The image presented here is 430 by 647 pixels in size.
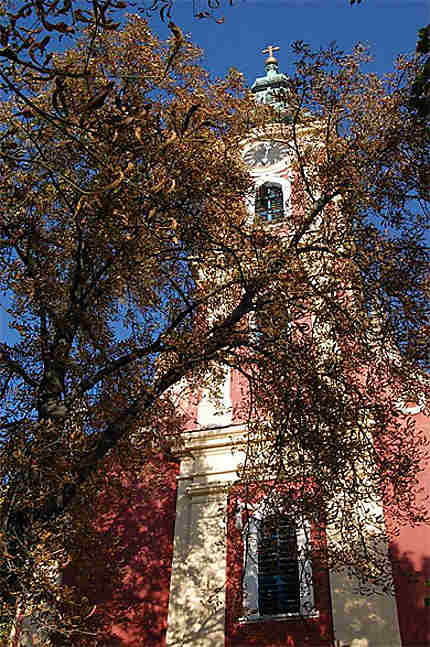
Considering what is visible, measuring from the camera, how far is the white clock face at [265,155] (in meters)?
18.6

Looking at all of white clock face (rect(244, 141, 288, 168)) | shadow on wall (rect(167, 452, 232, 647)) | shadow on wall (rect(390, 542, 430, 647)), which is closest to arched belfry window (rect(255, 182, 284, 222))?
white clock face (rect(244, 141, 288, 168))

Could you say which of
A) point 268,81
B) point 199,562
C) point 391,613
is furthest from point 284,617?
point 268,81

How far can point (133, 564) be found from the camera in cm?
1212

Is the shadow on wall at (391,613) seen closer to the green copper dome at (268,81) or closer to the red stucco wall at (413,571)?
the red stucco wall at (413,571)

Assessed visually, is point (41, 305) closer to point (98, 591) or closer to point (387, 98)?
point (98, 591)

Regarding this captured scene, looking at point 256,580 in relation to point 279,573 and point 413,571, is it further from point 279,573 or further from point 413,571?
point 413,571

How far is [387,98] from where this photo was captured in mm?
10781

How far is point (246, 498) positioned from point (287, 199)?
9350 mm

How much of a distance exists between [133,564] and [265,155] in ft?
38.5

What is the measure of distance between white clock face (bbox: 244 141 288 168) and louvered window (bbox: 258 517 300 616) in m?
10.6

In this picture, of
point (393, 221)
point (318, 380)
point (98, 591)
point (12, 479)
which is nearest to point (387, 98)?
point (393, 221)

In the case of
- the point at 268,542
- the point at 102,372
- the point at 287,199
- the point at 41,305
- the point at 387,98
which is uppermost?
the point at 287,199

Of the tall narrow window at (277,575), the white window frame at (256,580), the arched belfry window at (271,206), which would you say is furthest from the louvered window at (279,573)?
the arched belfry window at (271,206)

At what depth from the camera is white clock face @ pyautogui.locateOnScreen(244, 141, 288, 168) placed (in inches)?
731
